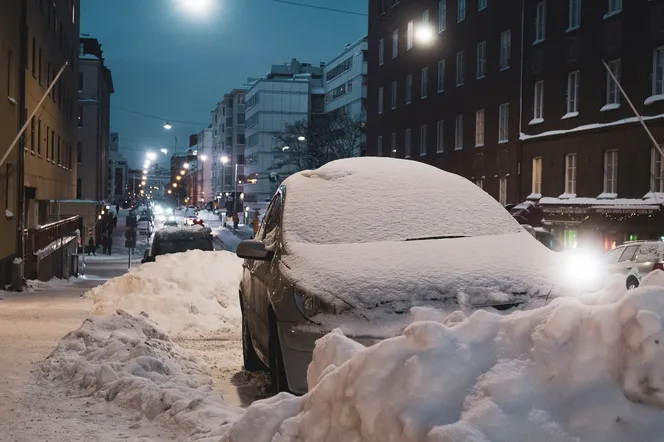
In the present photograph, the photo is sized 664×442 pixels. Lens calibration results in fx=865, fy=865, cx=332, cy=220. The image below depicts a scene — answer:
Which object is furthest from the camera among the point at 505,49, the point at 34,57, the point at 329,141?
the point at 329,141

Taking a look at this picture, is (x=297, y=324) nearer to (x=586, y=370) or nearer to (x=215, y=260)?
(x=586, y=370)

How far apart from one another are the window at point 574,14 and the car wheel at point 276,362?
30.8 metres

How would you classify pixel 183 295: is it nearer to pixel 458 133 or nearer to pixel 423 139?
pixel 458 133

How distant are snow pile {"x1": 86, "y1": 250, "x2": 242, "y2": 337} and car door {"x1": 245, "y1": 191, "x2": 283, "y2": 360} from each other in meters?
3.39

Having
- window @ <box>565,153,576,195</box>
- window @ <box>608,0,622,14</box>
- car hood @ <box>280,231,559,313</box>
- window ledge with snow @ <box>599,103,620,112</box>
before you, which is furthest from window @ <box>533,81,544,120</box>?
car hood @ <box>280,231,559,313</box>

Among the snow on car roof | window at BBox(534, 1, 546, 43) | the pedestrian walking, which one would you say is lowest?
the pedestrian walking

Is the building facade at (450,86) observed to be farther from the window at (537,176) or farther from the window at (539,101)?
the window at (539,101)

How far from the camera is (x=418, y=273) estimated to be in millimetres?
5703

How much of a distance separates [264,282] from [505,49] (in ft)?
116

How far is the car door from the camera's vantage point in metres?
6.50

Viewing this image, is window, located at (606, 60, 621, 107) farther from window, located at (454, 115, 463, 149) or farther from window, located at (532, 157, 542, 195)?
window, located at (454, 115, 463, 149)

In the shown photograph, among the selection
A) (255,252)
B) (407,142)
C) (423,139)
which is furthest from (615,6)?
(255,252)

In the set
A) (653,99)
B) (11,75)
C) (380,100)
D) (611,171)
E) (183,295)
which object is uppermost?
(380,100)

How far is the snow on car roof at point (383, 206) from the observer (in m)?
6.64
